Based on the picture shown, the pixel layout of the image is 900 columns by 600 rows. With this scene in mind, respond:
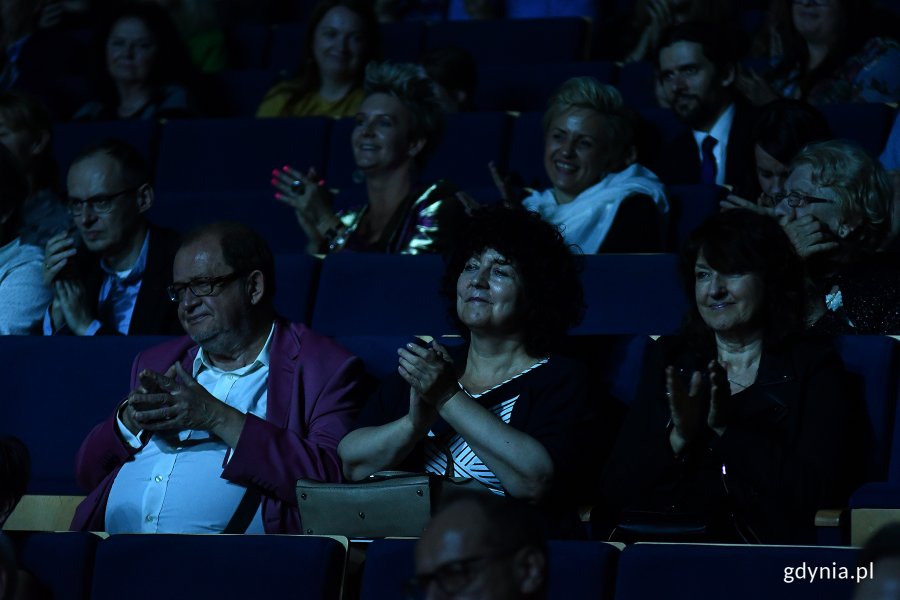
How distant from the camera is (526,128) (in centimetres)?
397

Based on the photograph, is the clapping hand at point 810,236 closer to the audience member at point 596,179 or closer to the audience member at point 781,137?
the audience member at point 781,137

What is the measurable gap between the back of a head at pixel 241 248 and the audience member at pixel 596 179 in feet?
2.65

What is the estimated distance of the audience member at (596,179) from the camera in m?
3.32

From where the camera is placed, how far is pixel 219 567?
6.64 feet

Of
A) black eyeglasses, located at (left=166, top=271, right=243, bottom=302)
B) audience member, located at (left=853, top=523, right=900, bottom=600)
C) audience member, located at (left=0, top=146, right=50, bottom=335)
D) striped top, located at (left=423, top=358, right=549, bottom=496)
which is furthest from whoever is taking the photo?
audience member, located at (left=0, top=146, right=50, bottom=335)

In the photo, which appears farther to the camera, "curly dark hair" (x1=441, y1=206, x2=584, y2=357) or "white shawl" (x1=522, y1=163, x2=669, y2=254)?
"white shawl" (x1=522, y1=163, x2=669, y2=254)

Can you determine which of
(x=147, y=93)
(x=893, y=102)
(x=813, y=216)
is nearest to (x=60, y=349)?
(x=813, y=216)

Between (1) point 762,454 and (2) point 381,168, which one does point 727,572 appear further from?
(2) point 381,168

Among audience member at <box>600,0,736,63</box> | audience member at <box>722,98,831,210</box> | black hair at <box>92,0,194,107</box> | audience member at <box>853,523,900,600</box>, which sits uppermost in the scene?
audience member at <box>600,0,736,63</box>

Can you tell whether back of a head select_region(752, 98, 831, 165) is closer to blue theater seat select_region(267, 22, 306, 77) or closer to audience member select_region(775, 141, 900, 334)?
audience member select_region(775, 141, 900, 334)

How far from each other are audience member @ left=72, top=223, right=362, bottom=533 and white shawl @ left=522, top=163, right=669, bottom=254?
2.70ft

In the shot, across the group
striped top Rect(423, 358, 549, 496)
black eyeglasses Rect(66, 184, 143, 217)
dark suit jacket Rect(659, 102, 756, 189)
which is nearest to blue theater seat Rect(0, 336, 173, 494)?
black eyeglasses Rect(66, 184, 143, 217)

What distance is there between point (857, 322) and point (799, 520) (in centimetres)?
56

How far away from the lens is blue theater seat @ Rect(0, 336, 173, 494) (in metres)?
2.88
